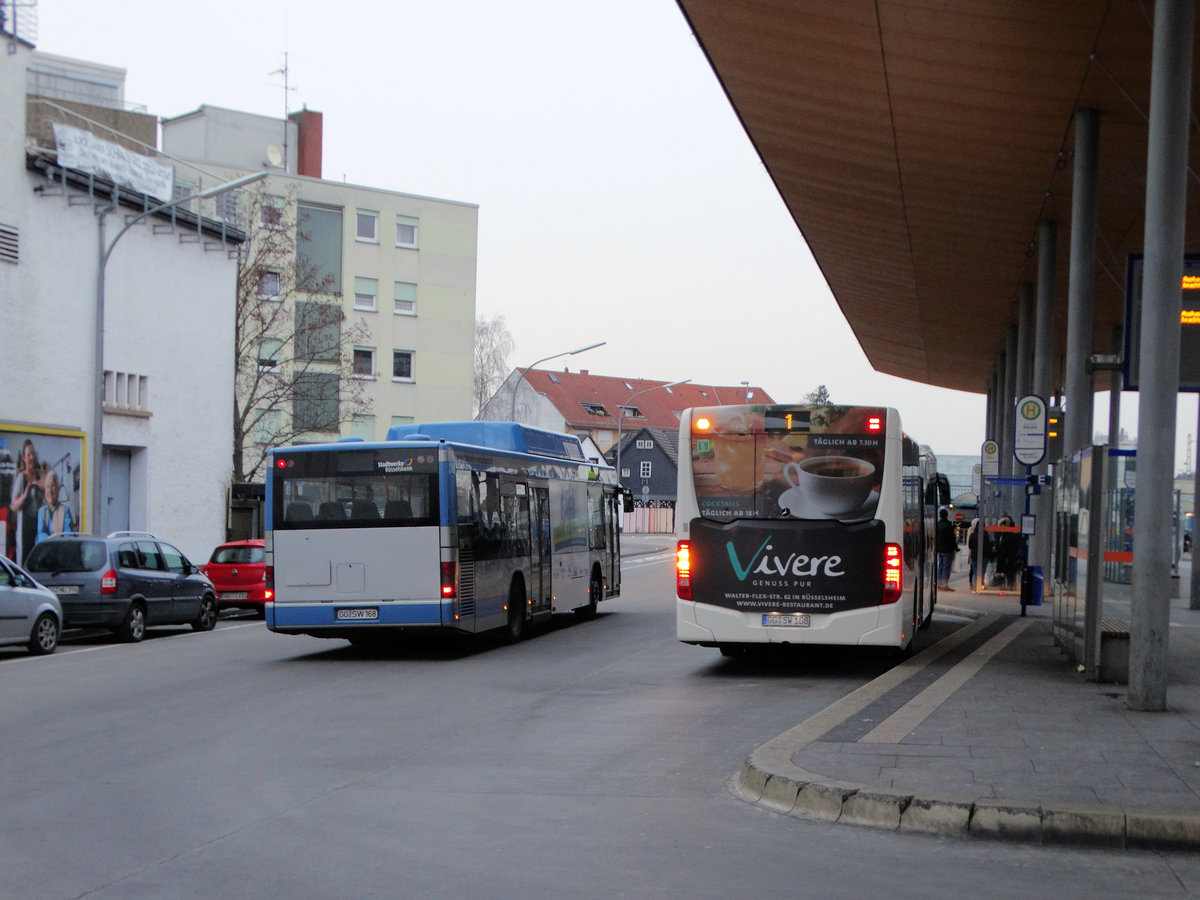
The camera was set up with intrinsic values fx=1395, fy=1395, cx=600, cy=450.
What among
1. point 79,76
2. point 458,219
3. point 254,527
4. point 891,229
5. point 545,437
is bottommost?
point 254,527

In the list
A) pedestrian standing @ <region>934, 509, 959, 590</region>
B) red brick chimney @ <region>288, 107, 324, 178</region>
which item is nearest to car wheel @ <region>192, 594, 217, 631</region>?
pedestrian standing @ <region>934, 509, 959, 590</region>

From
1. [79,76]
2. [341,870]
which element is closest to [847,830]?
[341,870]

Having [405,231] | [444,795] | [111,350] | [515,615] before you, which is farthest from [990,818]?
[405,231]

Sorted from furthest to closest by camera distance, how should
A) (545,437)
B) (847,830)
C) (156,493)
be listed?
(156,493) → (545,437) → (847,830)

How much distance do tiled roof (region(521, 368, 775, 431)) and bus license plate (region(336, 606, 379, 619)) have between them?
87.5 m

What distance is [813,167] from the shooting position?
2603 centimetres

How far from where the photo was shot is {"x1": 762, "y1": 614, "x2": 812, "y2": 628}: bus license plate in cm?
1508

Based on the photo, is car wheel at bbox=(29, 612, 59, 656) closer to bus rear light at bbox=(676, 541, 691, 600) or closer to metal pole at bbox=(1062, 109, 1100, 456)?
bus rear light at bbox=(676, 541, 691, 600)

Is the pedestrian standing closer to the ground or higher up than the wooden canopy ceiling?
closer to the ground

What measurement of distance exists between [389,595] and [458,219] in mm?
45728

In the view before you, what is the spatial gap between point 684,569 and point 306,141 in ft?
166

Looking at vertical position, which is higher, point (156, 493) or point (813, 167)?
point (813, 167)

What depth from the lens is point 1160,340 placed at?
11.6 metres

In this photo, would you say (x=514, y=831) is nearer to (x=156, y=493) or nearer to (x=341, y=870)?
(x=341, y=870)
